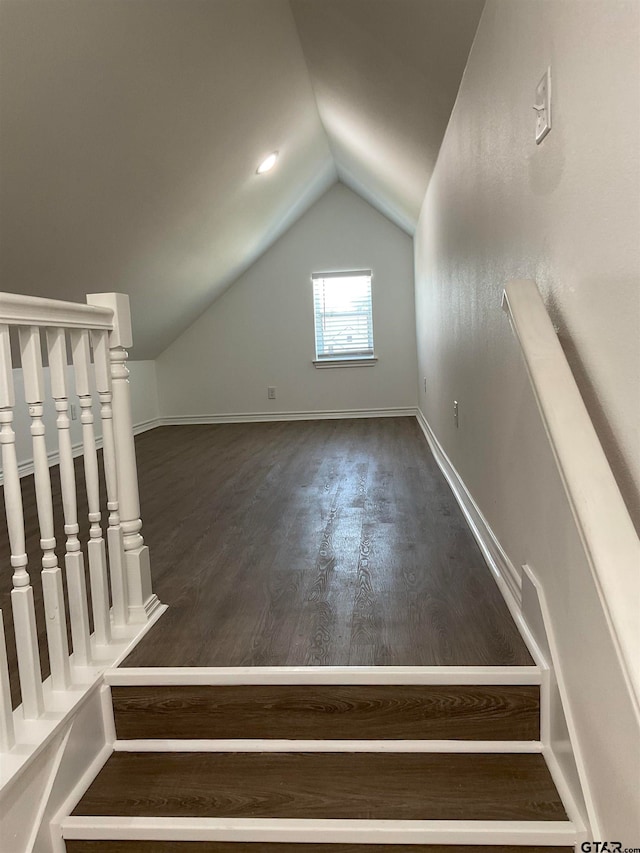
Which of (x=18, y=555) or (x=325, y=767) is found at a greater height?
(x=18, y=555)

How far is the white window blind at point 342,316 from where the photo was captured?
6637 mm

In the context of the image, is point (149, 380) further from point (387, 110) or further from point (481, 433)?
point (481, 433)

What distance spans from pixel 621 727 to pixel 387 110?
3.17 m

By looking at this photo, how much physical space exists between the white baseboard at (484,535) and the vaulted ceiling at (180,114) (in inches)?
66.5

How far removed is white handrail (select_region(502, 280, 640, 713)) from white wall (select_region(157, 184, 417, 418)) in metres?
5.42

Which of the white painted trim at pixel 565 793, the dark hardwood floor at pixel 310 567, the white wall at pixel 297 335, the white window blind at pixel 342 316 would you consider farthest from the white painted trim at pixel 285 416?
the white painted trim at pixel 565 793

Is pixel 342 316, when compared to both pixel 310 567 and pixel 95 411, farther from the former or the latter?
pixel 310 567

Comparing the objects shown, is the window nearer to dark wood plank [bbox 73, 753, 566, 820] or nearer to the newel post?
the newel post

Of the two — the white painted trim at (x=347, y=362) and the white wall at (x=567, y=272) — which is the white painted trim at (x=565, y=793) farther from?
the white painted trim at (x=347, y=362)

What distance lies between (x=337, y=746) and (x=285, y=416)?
5347 millimetres

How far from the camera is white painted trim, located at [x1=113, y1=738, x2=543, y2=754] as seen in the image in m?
1.49

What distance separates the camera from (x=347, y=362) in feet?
21.8

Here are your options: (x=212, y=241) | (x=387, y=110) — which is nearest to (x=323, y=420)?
(x=212, y=241)

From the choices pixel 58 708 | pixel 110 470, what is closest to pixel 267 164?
pixel 110 470
